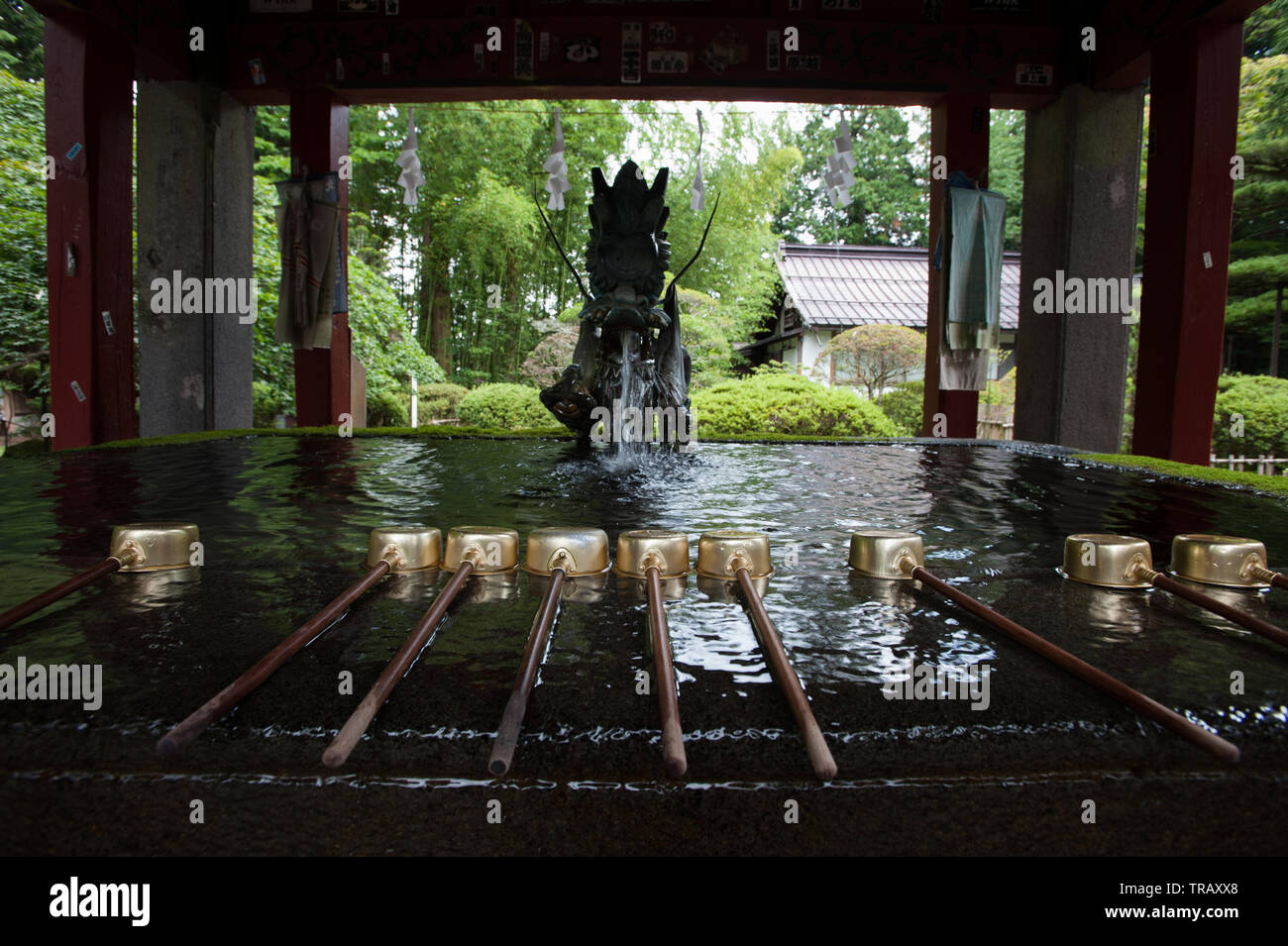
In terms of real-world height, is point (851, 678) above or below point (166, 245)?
below

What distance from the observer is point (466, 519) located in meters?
2.25

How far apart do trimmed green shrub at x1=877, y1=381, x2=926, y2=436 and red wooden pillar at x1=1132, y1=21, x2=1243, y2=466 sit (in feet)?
20.3

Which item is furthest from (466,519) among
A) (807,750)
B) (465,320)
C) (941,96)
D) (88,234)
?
(465,320)

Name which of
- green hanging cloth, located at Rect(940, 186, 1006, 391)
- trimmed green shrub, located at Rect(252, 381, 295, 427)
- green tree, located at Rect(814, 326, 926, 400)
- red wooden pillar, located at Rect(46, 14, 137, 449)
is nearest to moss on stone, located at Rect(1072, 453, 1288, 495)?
green hanging cloth, located at Rect(940, 186, 1006, 391)

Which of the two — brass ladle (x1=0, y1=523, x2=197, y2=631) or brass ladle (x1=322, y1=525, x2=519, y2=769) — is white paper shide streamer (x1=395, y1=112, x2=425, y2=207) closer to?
brass ladle (x1=0, y1=523, x2=197, y2=631)

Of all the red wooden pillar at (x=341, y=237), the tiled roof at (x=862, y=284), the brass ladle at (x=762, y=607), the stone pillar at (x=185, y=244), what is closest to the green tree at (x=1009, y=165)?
the tiled roof at (x=862, y=284)

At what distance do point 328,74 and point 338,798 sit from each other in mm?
7337

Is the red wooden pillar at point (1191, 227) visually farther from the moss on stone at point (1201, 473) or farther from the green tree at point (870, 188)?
the green tree at point (870, 188)

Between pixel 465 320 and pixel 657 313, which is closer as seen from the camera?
pixel 657 313

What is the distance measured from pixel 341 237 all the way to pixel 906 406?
337 inches

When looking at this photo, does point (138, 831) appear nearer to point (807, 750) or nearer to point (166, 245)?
point (807, 750)

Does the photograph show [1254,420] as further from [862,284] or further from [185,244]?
[185,244]

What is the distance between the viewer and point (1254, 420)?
8961mm

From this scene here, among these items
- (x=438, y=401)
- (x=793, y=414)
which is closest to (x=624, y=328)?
(x=793, y=414)
